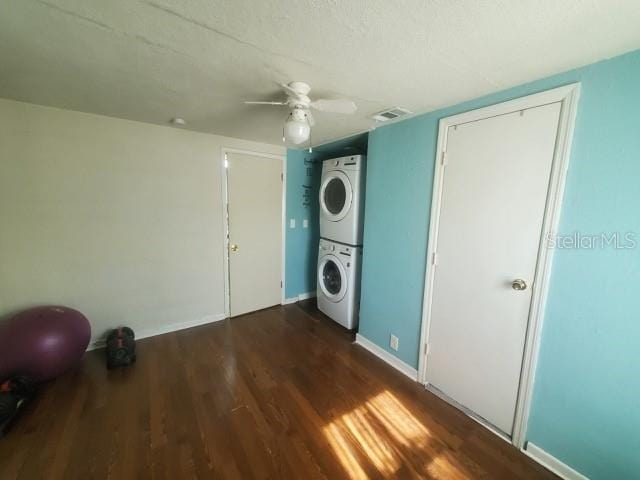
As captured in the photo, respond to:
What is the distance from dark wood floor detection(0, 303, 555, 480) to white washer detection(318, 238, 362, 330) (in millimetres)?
540

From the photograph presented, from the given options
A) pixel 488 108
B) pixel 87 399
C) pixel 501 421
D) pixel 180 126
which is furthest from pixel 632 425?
pixel 180 126

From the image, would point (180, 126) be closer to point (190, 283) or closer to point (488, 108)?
point (190, 283)

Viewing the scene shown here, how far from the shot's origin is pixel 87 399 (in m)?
1.75

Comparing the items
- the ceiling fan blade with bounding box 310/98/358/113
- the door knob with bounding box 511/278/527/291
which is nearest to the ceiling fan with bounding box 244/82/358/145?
the ceiling fan blade with bounding box 310/98/358/113

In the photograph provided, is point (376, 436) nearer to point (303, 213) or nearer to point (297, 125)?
point (297, 125)

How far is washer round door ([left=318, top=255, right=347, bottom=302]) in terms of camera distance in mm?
2750

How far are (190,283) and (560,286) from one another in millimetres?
3018

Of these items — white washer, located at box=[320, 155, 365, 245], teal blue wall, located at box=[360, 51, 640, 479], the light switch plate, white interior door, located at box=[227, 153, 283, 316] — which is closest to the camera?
teal blue wall, located at box=[360, 51, 640, 479]

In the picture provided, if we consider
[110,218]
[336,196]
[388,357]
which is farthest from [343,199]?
[110,218]

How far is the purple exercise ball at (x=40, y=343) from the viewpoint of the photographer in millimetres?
1668

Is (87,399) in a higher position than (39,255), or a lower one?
lower

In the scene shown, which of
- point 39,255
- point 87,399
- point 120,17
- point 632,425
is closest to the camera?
point 120,17

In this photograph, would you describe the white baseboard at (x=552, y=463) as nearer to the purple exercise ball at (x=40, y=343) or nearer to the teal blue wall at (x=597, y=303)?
the teal blue wall at (x=597, y=303)

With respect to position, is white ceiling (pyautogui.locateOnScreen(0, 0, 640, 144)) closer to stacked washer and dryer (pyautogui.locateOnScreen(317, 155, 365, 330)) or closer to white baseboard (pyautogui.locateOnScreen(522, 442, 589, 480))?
stacked washer and dryer (pyautogui.locateOnScreen(317, 155, 365, 330))
